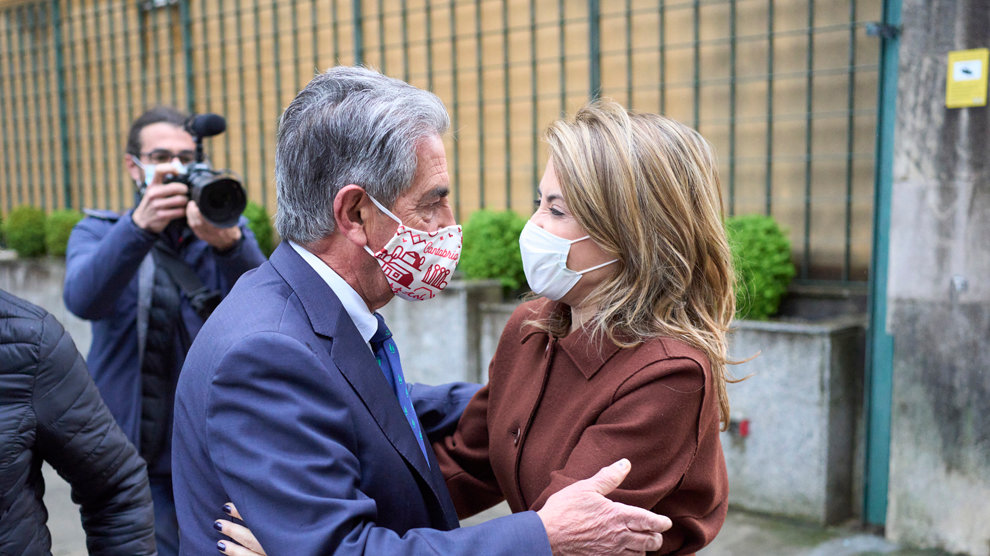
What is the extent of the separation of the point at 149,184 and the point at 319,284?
177cm

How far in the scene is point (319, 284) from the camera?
5.64 feet

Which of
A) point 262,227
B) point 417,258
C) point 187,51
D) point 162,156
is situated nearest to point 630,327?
point 417,258

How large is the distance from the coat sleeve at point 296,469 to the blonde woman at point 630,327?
291 millimetres

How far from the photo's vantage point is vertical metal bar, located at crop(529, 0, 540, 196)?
633 cm

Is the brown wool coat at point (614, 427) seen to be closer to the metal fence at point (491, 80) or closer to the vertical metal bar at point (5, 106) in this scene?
the metal fence at point (491, 80)

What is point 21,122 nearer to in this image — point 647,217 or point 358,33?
point 358,33

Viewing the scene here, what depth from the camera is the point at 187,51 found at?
27.8 ft

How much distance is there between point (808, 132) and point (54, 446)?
433cm

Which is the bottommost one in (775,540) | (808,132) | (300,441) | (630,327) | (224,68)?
(775,540)

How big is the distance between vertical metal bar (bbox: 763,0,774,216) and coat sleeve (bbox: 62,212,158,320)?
11.9 ft

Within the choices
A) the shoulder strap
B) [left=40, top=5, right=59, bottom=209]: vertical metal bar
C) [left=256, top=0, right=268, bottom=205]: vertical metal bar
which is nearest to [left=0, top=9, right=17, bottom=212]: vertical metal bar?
[left=40, top=5, right=59, bottom=209]: vertical metal bar

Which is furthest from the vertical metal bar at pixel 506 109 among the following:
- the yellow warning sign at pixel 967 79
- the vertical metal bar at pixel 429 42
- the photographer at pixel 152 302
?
the photographer at pixel 152 302

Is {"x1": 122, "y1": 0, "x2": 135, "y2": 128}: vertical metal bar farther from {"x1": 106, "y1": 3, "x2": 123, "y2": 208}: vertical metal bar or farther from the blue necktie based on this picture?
the blue necktie

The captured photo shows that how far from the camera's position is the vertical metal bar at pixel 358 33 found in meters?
7.15
